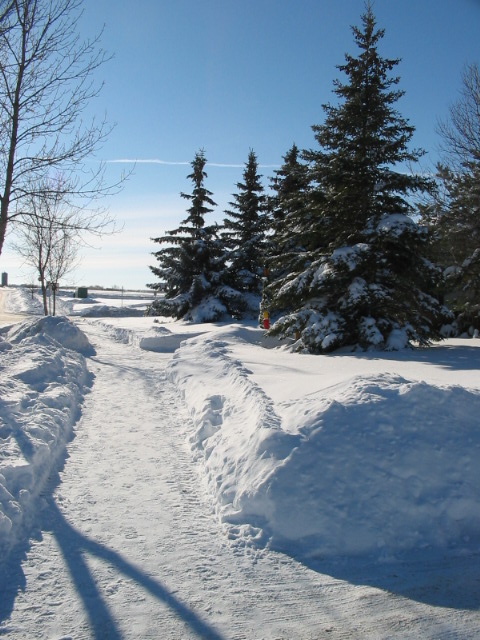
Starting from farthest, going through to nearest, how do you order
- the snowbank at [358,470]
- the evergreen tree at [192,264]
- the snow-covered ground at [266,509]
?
the evergreen tree at [192,264] < the snowbank at [358,470] < the snow-covered ground at [266,509]

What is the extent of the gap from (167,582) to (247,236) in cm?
2576

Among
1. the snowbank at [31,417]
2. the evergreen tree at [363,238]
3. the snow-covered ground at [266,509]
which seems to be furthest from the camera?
the evergreen tree at [363,238]

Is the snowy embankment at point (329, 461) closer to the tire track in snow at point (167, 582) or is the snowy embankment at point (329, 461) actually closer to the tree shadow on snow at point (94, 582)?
the tire track in snow at point (167, 582)

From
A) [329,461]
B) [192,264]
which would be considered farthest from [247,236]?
[329,461]

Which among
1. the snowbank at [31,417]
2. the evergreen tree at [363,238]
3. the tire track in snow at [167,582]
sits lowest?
the tire track in snow at [167,582]

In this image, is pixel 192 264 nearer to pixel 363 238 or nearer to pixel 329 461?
pixel 363 238

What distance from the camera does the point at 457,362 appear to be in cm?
983

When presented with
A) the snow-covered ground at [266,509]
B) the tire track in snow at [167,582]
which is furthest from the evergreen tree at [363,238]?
the tire track in snow at [167,582]

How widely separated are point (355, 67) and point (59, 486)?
13113mm

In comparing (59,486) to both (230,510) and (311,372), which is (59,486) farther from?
(311,372)

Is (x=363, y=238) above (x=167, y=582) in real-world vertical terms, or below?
above

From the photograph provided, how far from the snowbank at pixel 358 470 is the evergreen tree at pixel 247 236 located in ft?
71.8

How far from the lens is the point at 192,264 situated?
→ 27.6 meters

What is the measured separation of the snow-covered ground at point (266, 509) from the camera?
309 centimetres
